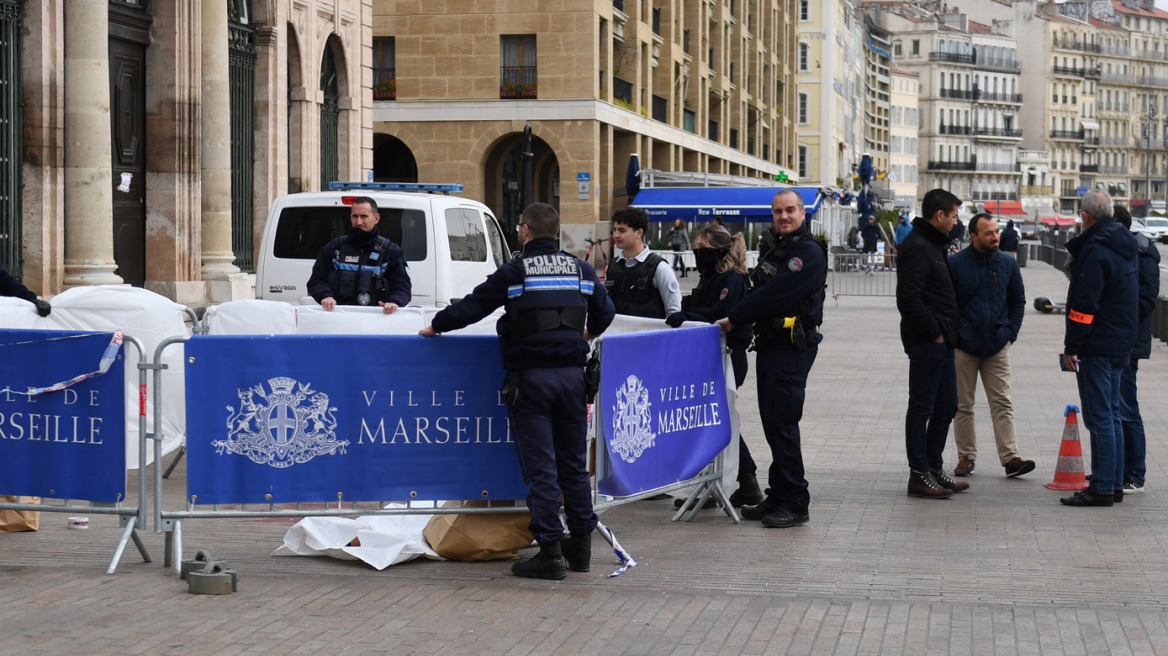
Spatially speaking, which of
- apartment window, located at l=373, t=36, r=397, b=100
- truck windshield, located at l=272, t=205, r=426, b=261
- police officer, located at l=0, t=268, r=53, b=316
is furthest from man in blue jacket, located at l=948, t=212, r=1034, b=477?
apartment window, located at l=373, t=36, r=397, b=100

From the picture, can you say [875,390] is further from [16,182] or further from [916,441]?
[16,182]

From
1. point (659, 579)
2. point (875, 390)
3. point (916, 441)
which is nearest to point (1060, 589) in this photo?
point (659, 579)

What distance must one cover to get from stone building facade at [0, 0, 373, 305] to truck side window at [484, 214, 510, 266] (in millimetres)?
4919

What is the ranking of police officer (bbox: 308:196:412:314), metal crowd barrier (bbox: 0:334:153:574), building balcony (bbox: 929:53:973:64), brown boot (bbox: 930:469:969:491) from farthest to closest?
building balcony (bbox: 929:53:973:64)
police officer (bbox: 308:196:412:314)
brown boot (bbox: 930:469:969:491)
metal crowd barrier (bbox: 0:334:153:574)

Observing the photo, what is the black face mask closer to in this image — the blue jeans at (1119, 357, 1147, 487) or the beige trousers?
the beige trousers

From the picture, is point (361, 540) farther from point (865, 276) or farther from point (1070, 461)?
point (865, 276)

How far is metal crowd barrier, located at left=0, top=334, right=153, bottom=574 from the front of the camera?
7137 mm

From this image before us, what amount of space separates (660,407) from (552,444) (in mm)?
1094

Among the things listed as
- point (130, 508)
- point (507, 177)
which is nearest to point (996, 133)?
point (507, 177)

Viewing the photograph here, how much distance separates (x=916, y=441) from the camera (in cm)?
949

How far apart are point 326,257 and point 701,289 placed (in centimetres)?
335

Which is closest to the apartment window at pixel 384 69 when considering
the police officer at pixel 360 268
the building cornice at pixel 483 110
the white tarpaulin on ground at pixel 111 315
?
the building cornice at pixel 483 110

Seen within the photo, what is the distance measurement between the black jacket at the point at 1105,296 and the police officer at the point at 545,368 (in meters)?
3.53

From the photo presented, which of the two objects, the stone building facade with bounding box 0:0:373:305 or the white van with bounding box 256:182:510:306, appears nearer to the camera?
the white van with bounding box 256:182:510:306
